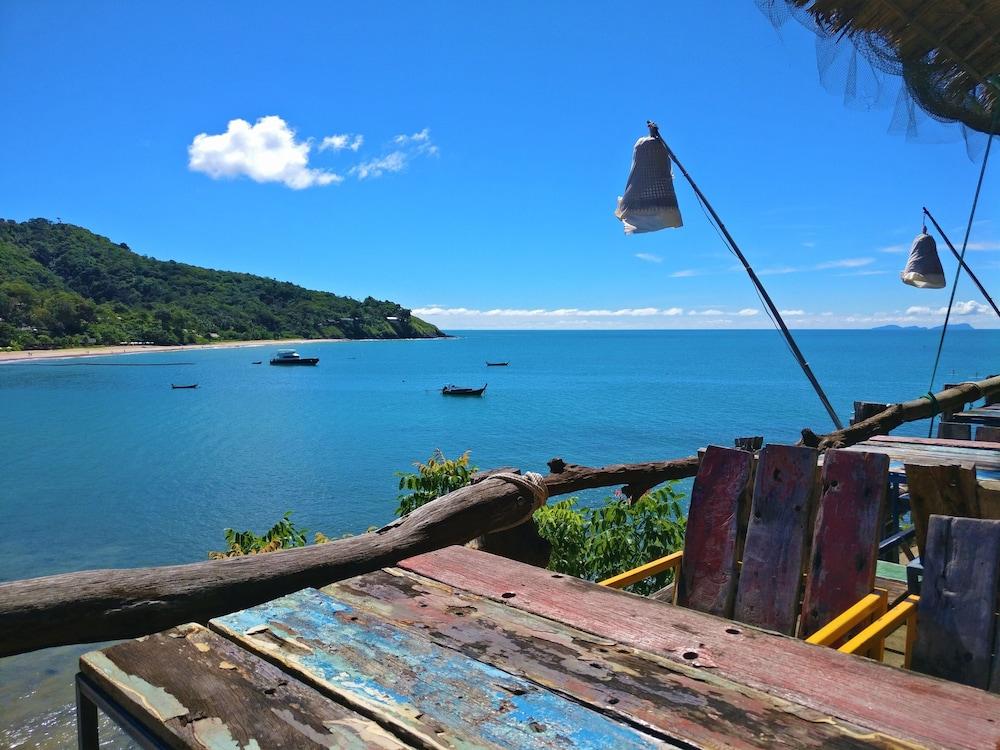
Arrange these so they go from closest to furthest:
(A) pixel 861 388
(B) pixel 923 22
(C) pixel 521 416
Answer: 1. (B) pixel 923 22
2. (C) pixel 521 416
3. (A) pixel 861 388

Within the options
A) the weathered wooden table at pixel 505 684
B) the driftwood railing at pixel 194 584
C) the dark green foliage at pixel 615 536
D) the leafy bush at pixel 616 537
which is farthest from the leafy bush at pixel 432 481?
the weathered wooden table at pixel 505 684

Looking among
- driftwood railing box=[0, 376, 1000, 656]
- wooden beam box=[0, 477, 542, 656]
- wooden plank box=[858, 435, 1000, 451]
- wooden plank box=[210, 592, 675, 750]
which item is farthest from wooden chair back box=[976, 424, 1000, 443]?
wooden plank box=[210, 592, 675, 750]

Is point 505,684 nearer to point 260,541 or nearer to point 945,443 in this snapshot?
point 945,443

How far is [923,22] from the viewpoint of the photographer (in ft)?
17.9

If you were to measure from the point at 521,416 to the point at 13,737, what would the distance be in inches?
1784

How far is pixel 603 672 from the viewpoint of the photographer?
5.08 ft

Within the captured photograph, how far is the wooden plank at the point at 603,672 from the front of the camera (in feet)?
4.27

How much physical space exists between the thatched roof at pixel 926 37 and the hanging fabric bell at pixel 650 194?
5.50 feet

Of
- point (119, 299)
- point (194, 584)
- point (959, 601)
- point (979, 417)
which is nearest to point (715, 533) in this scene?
point (959, 601)

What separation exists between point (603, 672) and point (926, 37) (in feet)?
20.4

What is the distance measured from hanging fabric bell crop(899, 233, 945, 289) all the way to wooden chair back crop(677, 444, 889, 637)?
9.75 meters

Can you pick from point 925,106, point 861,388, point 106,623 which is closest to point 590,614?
point 106,623

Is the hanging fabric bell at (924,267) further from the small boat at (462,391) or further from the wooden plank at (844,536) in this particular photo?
the small boat at (462,391)

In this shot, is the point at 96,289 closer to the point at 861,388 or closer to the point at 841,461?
the point at 861,388
